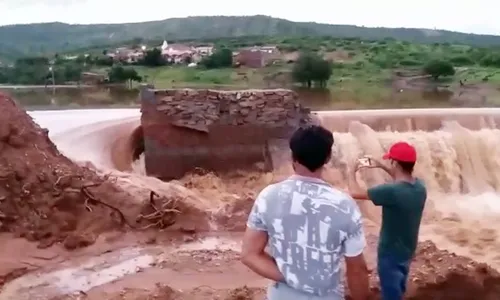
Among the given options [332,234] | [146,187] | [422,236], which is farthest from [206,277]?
[332,234]

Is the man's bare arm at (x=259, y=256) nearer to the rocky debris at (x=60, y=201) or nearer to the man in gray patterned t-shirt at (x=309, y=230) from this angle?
the man in gray patterned t-shirt at (x=309, y=230)

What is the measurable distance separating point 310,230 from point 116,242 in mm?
4913

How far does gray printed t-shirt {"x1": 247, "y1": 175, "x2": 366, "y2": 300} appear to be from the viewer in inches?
101

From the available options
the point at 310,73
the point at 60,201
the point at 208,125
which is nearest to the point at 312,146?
the point at 60,201

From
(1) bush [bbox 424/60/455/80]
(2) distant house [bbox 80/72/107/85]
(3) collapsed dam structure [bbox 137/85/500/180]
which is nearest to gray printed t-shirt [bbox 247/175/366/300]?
(3) collapsed dam structure [bbox 137/85/500/180]

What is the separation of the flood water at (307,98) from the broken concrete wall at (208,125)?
8.17 m

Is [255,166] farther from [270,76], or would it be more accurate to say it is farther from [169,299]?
[270,76]

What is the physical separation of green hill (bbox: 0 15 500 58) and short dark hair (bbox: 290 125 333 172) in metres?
45.8

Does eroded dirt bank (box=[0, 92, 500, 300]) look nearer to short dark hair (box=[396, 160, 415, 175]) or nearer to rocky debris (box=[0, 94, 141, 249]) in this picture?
rocky debris (box=[0, 94, 141, 249])

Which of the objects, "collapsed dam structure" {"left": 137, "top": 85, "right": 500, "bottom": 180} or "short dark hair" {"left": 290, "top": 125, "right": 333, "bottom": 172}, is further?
"collapsed dam structure" {"left": 137, "top": 85, "right": 500, "bottom": 180}

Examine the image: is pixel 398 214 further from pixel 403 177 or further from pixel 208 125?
pixel 208 125

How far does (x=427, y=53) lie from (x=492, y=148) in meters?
27.9

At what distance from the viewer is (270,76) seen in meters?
30.6

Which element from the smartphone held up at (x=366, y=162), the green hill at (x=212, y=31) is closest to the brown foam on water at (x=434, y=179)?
the smartphone held up at (x=366, y=162)
